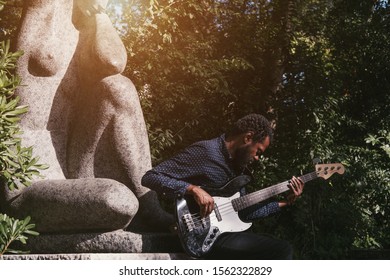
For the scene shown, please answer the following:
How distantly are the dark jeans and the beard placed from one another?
459mm

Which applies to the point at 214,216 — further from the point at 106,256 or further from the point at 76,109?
the point at 76,109

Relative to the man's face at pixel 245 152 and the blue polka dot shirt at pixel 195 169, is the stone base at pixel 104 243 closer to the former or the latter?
the blue polka dot shirt at pixel 195 169

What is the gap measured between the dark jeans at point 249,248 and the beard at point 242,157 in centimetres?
46

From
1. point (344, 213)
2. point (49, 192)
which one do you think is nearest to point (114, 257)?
point (49, 192)

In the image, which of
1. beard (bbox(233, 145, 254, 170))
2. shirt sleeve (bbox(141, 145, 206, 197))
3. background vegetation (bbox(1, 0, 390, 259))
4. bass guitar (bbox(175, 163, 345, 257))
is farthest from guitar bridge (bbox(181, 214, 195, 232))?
background vegetation (bbox(1, 0, 390, 259))

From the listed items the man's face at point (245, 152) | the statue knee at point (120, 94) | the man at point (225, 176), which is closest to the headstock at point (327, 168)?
the man at point (225, 176)

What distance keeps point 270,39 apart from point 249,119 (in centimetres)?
408

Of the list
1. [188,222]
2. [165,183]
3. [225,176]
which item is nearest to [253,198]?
[225,176]

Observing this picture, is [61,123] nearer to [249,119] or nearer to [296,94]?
[249,119]

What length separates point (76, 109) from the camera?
4.59 meters

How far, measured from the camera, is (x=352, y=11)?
7910 mm

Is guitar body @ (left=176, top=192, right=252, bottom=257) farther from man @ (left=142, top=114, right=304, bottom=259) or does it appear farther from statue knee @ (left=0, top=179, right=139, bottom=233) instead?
statue knee @ (left=0, top=179, right=139, bottom=233)

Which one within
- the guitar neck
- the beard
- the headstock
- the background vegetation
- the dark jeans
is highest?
the beard

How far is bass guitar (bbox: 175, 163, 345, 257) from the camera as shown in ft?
12.1
